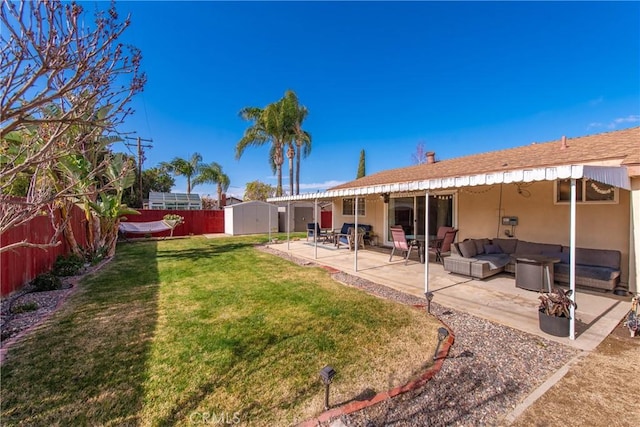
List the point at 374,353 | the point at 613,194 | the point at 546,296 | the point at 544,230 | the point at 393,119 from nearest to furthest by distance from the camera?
the point at 374,353, the point at 546,296, the point at 613,194, the point at 544,230, the point at 393,119

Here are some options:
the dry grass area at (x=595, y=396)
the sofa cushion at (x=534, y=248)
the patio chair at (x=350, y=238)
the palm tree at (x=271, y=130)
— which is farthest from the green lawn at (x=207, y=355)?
the palm tree at (x=271, y=130)

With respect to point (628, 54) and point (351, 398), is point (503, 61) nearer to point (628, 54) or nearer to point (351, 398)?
point (628, 54)

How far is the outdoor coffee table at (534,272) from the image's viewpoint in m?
5.40

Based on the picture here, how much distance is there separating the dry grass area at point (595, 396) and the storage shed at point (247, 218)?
54.9ft

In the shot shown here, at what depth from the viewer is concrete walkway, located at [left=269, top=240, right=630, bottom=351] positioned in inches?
157

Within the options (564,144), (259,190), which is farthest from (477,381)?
(259,190)

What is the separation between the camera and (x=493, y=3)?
30.4 ft

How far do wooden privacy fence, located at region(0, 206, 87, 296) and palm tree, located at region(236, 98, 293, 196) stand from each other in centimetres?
1435

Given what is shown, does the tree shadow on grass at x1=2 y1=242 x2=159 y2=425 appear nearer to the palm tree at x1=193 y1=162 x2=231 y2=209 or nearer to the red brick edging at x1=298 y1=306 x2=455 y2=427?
the red brick edging at x1=298 y1=306 x2=455 y2=427

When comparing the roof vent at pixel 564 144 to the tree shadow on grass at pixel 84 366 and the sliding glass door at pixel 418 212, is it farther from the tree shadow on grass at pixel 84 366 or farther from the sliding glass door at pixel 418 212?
the tree shadow on grass at pixel 84 366

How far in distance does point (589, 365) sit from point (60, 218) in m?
12.2

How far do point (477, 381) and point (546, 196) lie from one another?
22.2ft

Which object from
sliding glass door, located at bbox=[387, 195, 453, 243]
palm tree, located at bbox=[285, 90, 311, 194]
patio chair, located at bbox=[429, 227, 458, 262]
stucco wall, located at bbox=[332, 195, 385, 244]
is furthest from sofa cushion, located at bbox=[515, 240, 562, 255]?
palm tree, located at bbox=[285, 90, 311, 194]

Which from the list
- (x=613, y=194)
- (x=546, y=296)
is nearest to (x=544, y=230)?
(x=613, y=194)
